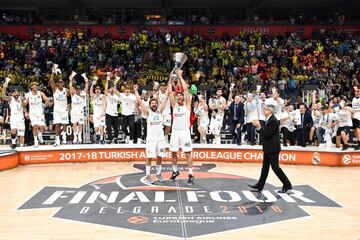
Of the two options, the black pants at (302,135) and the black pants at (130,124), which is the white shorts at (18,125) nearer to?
the black pants at (130,124)

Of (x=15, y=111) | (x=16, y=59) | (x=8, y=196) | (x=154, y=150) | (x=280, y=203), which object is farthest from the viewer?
(x=16, y=59)

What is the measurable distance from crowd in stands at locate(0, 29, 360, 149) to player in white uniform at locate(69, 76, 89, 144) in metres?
8.06

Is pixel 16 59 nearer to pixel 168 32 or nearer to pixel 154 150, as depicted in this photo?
pixel 168 32

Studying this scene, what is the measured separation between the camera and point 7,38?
91.6 feet

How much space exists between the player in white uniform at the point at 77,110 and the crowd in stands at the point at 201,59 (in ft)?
26.4

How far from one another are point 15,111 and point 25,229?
7.24 meters

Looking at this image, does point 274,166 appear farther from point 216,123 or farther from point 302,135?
point 302,135

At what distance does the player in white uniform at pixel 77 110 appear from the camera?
13665mm

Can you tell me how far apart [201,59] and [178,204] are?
18568mm

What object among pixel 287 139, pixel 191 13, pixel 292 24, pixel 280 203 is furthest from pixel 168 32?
pixel 280 203

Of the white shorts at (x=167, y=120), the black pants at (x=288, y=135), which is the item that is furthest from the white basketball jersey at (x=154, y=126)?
the black pants at (x=288, y=135)

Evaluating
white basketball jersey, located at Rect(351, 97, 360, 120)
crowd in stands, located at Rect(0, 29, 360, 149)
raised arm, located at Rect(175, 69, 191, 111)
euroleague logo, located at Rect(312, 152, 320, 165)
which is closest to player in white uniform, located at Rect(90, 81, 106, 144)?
raised arm, located at Rect(175, 69, 191, 111)

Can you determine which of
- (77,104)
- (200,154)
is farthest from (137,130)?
(200,154)

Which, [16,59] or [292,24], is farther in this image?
[292,24]
